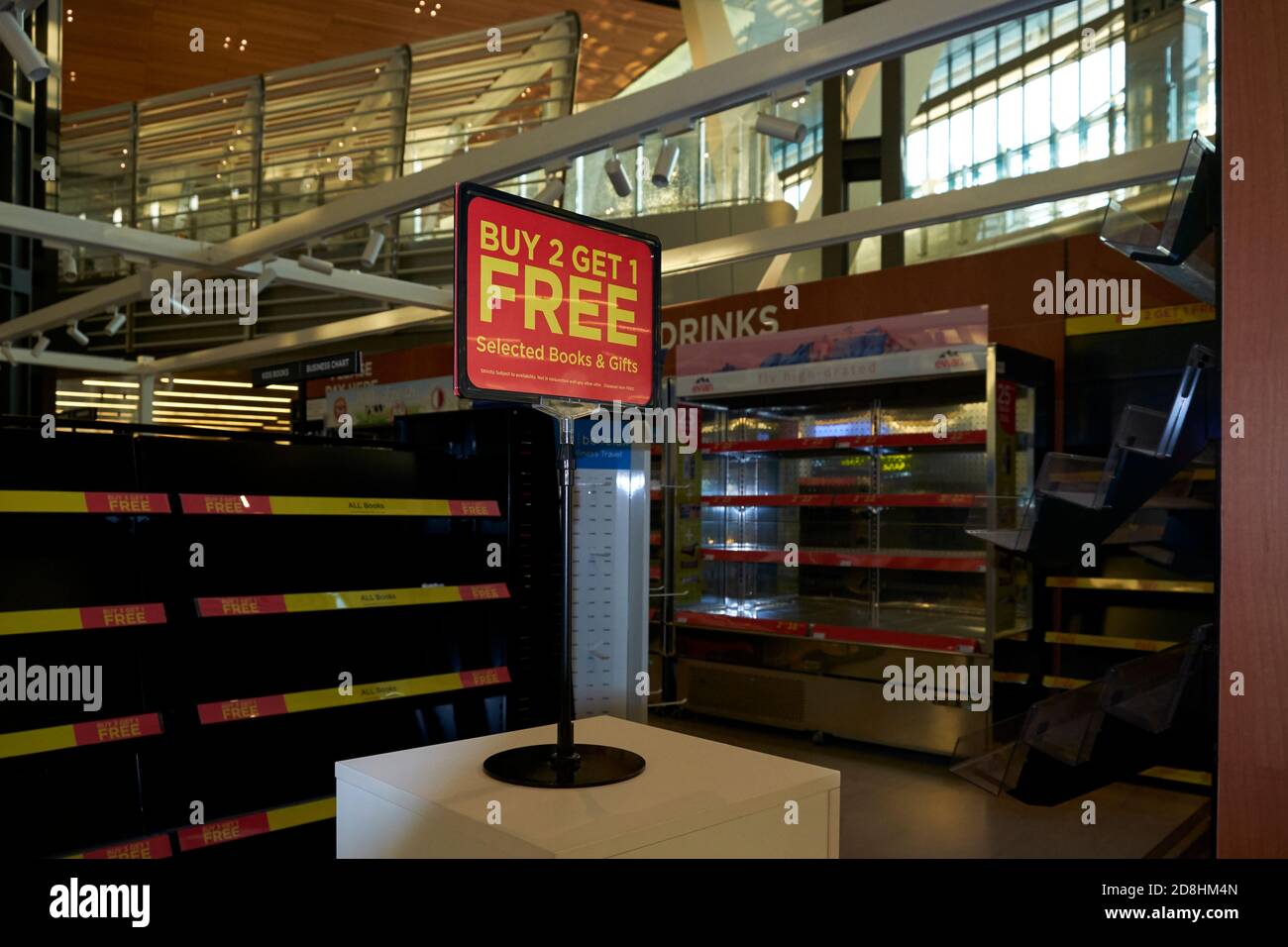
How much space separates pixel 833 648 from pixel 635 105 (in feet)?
11.8

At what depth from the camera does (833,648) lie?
6242 mm

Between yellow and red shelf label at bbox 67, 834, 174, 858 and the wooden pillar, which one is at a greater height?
the wooden pillar

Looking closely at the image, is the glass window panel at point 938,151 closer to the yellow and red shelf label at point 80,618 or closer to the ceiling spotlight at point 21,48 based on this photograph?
the ceiling spotlight at point 21,48

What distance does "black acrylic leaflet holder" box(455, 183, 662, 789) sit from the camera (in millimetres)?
1461

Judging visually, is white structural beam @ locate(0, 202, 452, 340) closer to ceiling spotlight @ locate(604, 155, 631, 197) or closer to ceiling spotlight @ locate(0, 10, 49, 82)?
ceiling spotlight @ locate(0, 10, 49, 82)

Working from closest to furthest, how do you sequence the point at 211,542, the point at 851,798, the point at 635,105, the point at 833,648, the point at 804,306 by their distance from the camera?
the point at 211,542 < the point at 635,105 < the point at 851,798 < the point at 833,648 < the point at 804,306

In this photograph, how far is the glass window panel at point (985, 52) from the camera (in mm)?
9992

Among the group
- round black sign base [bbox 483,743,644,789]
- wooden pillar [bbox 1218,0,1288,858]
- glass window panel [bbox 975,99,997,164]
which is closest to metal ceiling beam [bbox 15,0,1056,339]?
wooden pillar [bbox 1218,0,1288,858]

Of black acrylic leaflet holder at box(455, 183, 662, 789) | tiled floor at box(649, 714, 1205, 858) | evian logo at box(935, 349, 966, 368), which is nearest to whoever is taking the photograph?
black acrylic leaflet holder at box(455, 183, 662, 789)

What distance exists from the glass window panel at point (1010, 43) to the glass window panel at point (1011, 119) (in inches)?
17.9

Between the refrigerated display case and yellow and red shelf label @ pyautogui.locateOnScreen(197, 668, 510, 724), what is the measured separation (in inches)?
116

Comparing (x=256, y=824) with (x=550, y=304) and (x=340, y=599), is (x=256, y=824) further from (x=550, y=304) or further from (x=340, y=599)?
(x=550, y=304)

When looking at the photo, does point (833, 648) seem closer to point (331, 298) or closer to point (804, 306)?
point (804, 306)
